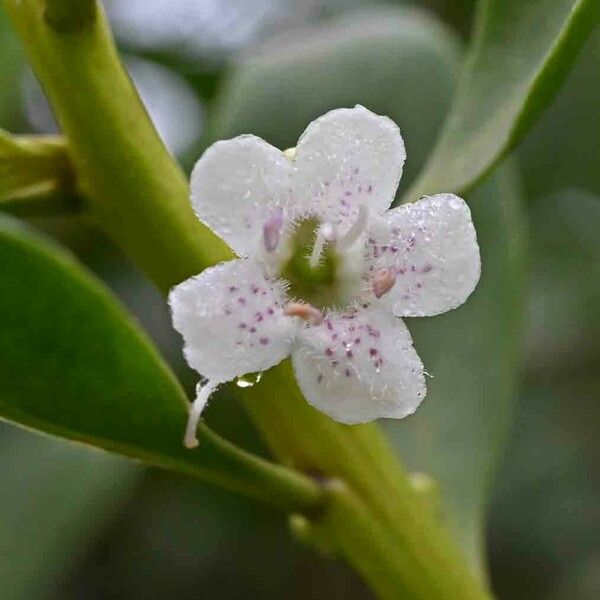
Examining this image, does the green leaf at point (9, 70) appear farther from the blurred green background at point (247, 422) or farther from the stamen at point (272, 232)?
the stamen at point (272, 232)

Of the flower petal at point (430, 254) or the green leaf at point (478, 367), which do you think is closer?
the flower petal at point (430, 254)

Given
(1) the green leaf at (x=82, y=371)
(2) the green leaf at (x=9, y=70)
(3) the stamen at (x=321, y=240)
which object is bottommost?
(2) the green leaf at (x=9, y=70)

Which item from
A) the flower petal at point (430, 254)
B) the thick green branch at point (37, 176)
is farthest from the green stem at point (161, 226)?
the flower petal at point (430, 254)

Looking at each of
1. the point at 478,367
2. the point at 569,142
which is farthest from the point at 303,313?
the point at 569,142

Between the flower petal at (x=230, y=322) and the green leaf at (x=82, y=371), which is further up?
the flower petal at (x=230, y=322)

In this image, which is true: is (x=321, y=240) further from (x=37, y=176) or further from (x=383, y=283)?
(x=37, y=176)

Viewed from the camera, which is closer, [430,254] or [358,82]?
[430,254]

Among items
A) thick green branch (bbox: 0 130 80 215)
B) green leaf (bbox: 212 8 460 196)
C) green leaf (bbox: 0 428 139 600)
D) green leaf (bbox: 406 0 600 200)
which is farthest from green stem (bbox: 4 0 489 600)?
green leaf (bbox: 0 428 139 600)
